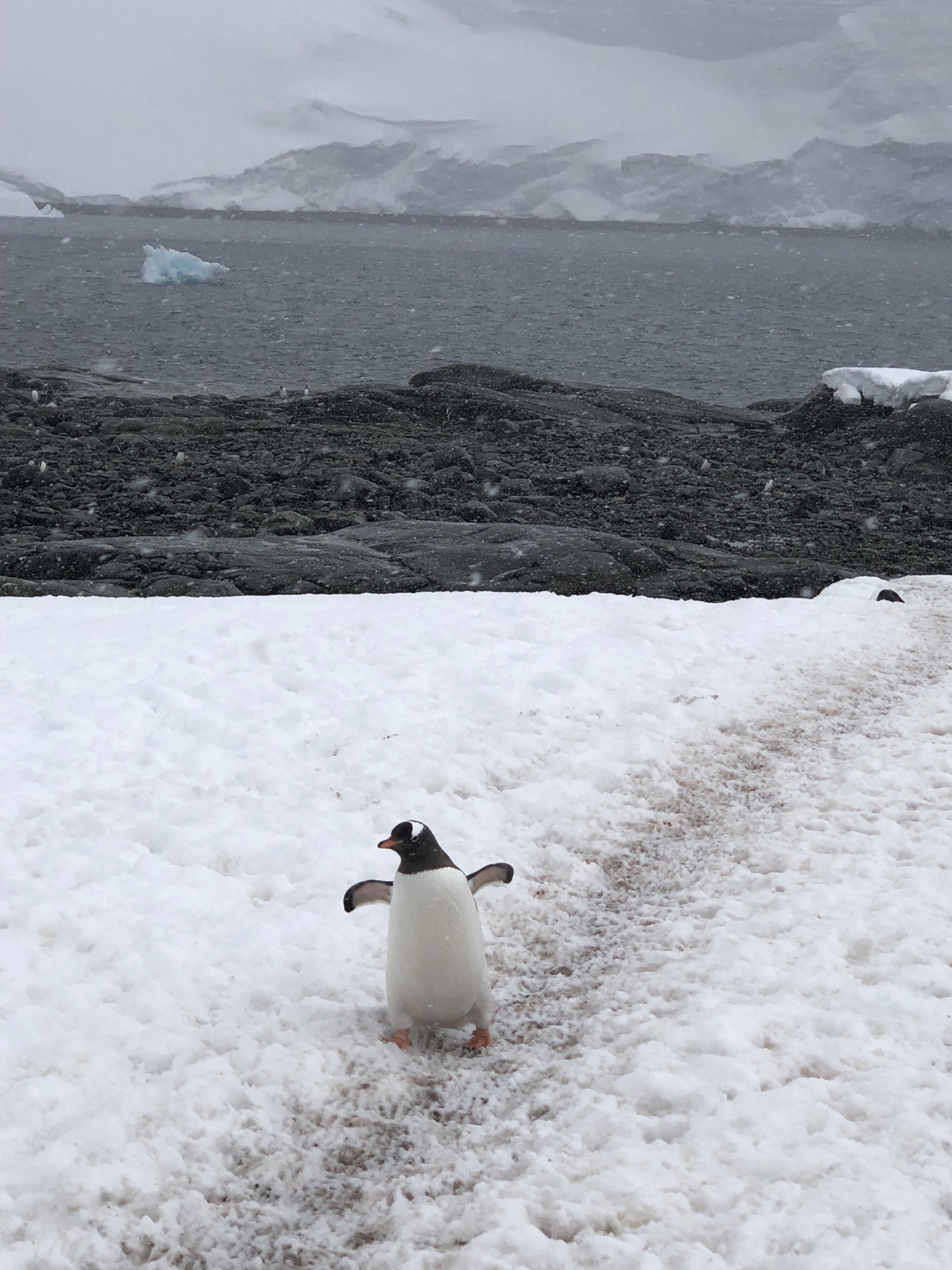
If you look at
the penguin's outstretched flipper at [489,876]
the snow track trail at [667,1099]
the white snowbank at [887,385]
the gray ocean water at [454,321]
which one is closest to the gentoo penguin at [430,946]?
the snow track trail at [667,1099]

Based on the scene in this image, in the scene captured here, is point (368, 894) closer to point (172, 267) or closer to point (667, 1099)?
point (667, 1099)

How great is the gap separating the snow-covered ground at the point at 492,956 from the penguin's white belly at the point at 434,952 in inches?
7.6

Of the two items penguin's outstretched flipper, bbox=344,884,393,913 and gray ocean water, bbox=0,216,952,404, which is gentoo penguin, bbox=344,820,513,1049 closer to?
penguin's outstretched flipper, bbox=344,884,393,913

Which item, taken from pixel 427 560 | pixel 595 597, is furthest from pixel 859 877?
pixel 427 560

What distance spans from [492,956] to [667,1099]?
4.91 ft

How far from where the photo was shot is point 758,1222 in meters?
3.95

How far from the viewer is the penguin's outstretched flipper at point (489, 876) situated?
220 inches

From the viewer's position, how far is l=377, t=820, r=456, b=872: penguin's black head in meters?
A: 5.07

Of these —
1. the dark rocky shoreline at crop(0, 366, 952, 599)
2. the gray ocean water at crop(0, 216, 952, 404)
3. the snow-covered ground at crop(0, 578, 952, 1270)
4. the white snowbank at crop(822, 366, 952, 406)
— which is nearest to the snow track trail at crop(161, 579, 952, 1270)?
the snow-covered ground at crop(0, 578, 952, 1270)

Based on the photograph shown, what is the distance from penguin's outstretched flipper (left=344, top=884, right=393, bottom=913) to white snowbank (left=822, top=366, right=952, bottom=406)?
25.0 meters

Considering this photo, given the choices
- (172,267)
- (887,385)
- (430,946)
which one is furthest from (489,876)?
(172,267)

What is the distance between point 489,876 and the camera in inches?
221

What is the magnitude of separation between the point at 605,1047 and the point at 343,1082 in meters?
1.26

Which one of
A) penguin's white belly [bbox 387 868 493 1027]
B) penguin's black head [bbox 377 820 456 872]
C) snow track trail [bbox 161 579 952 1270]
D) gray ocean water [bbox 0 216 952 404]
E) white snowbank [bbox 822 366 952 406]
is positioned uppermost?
gray ocean water [bbox 0 216 952 404]
